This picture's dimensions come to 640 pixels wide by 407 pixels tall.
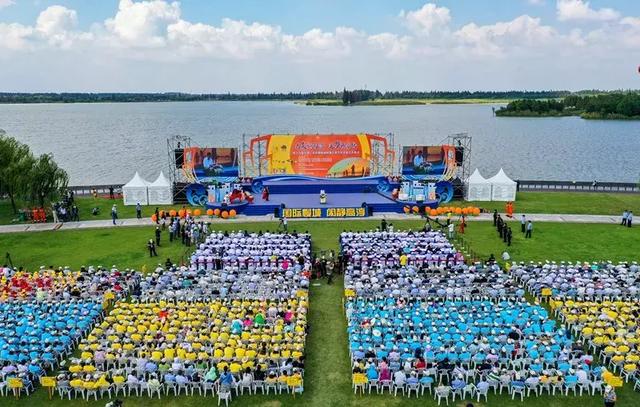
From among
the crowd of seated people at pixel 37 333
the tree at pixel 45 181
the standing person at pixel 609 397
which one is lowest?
the standing person at pixel 609 397

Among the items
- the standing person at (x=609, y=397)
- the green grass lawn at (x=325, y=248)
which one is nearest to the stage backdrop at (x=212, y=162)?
the green grass lawn at (x=325, y=248)

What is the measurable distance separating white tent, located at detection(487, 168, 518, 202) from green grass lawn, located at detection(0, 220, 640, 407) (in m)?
7.54

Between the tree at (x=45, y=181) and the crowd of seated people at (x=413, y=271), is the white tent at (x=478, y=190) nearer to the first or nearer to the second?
the crowd of seated people at (x=413, y=271)

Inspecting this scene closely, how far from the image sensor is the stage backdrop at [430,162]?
4469cm

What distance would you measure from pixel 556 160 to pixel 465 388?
2805 inches

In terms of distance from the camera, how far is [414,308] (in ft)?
66.2

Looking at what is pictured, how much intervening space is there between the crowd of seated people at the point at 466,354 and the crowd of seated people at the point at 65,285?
34.3ft

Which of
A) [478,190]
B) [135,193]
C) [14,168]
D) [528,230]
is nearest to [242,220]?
[135,193]

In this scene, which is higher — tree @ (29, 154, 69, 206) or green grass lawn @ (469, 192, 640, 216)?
tree @ (29, 154, 69, 206)

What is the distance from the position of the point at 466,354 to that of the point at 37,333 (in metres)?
14.4

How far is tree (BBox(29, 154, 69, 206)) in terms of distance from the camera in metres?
36.3

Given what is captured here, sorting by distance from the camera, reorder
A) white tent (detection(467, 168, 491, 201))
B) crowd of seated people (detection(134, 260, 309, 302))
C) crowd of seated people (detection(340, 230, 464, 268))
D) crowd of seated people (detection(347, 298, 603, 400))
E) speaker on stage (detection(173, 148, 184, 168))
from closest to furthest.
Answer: crowd of seated people (detection(347, 298, 603, 400)) < crowd of seated people (detection(134, 260, 309, 302)) < crowd of seated people (detection(340, 230, 464, 268)) < white tent (detection(467, 168, 491, 201)) < speaker on stage (detection(173, 148, 184, 168))

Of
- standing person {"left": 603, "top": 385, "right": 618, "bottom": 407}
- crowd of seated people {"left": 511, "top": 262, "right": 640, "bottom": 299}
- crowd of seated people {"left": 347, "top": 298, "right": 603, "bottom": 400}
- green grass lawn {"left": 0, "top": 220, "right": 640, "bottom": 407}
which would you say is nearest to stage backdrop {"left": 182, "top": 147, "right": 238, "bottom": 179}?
green grass lawn {"left": 0, "top": 220, "right": 640, "bottom": 407}

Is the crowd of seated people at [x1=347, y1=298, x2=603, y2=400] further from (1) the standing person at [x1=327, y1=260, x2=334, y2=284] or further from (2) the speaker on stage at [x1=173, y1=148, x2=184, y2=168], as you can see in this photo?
(2) the speaker on stage at [x1=173, y1=148, x2=184, y2=168]
